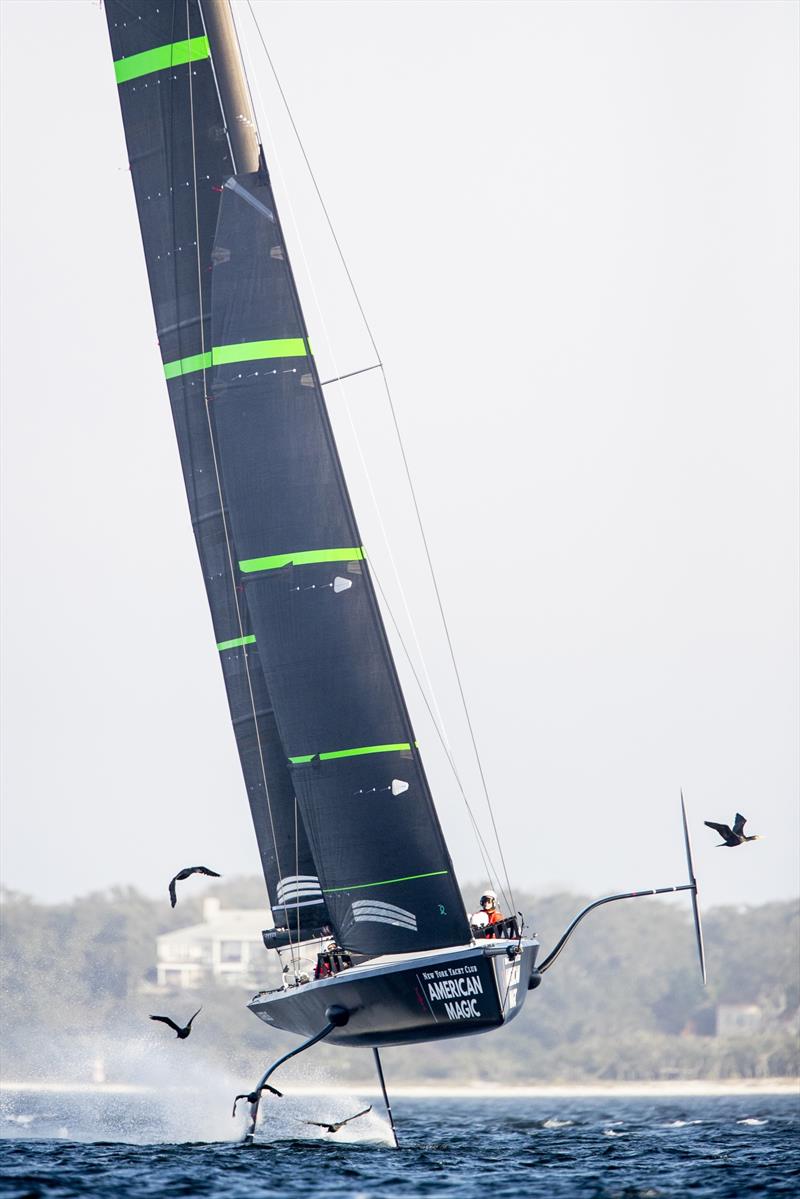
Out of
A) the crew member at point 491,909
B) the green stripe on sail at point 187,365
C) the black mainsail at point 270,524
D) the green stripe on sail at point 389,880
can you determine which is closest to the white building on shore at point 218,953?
the black mainsail at point 270,524

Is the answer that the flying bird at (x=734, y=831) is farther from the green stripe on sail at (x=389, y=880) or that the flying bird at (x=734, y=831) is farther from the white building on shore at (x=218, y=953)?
the white building on shore at (x=218, y=953)

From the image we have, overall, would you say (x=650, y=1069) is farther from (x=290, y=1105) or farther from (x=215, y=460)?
(x=215, y=460)

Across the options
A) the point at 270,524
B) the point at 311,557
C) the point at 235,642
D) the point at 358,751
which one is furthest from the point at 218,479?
the point at 358,751

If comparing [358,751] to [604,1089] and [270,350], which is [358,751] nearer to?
[270,350]

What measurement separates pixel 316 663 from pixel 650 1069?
75482 mm

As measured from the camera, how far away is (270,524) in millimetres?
21375

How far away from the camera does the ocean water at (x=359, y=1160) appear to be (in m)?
Answer: 18.2

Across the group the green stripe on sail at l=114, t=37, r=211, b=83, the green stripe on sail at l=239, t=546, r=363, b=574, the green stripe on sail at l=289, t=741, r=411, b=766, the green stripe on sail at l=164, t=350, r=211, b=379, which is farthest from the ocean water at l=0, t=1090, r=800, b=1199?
the green stripe on sail at l=114, t=37, r=211, b=83

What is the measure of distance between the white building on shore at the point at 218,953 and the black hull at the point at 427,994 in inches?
2685

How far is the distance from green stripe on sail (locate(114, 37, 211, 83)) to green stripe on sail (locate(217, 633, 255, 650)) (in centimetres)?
705

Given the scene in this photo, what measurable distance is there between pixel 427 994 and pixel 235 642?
5781 millimetres

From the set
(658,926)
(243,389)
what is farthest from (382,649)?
(658,926)

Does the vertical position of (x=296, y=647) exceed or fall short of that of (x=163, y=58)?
it falls short

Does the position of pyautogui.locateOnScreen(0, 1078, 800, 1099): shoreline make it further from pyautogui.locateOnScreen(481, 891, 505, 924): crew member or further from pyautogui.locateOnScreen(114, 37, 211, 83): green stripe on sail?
pyautogui.locateOnScreen(114, 37, 211, 83): green stripe on sail
